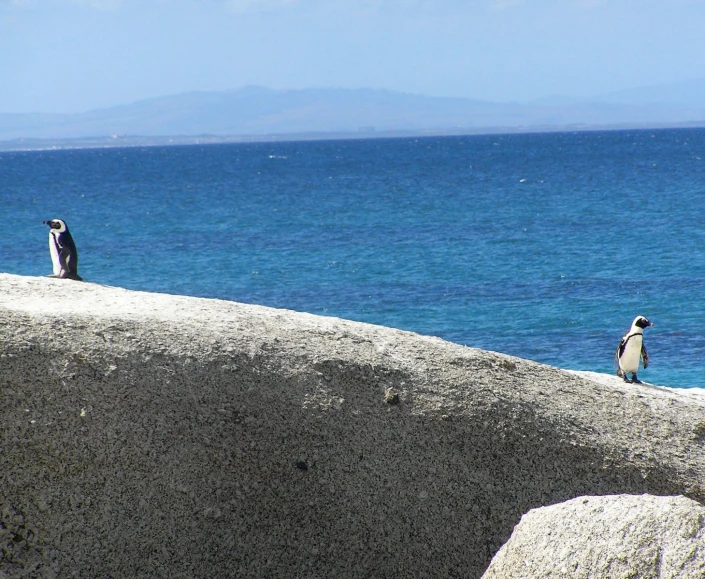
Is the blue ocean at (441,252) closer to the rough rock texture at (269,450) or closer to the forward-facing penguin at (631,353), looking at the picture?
the forward-facing penguin at (631,353)

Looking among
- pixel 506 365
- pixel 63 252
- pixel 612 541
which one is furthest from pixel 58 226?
pixel 612 541

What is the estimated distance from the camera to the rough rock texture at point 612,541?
203 inches

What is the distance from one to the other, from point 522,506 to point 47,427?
384 centimetres

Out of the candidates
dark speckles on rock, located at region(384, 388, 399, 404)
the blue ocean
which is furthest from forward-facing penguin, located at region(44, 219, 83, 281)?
the blue ocean

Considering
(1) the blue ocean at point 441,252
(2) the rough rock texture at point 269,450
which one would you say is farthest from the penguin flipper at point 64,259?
(1) the blue ocean at point 441,252

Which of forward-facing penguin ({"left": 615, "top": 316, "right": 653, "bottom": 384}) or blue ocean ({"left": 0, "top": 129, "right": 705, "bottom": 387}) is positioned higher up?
forward-facing penguin ({"left": 615, "top": 316, "right": 653, "bottom": 384})

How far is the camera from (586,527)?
5438 mm

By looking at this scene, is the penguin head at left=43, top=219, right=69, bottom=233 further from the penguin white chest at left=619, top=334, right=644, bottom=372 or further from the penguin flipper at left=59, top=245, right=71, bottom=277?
the penguin white chest at left=619, top=334, right=644, bottom=372

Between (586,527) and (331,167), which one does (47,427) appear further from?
Result: (331,167)

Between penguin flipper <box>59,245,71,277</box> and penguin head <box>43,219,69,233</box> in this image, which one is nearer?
penguin flipper <box>59,245,71,277</box>

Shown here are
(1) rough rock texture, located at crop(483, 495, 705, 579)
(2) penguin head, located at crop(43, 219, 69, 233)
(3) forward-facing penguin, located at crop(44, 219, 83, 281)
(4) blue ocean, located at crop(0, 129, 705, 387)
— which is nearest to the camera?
(1) rough rock texture, located at crop(483, 495, 705, 579)

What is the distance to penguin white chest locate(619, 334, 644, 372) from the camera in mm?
12938

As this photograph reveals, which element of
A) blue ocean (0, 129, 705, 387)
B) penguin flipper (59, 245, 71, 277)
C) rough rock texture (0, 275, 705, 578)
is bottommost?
blue ocean (0, 129, 705, 387)

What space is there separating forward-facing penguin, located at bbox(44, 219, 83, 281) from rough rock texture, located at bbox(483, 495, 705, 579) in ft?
27.6
